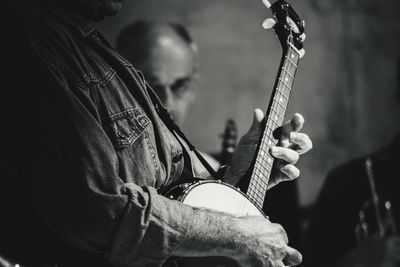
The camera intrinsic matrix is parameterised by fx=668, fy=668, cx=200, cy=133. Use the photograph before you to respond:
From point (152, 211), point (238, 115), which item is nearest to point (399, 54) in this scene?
point (238, 115)

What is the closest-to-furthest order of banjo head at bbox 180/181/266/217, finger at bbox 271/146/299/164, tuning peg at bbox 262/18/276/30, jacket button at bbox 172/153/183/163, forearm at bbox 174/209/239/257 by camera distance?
1. forearm at bbox 174/209/239/257
2. banjo head at bbox 180/181/266/217
3. jacket button at bbox 172/153/183/163
4. finger at bbox 271/146/299/164
5. tuning peg at bbox 262/18/276/30

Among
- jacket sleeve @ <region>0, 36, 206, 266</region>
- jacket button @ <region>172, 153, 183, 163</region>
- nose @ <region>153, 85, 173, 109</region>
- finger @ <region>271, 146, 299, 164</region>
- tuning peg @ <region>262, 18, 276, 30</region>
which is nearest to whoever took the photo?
jacket sleeve @ <region>0, 36, 206, 266</region>

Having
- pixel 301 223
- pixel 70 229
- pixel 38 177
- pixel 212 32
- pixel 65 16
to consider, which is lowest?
pixel 301 223

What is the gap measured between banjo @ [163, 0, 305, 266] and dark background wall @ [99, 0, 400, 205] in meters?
2.10

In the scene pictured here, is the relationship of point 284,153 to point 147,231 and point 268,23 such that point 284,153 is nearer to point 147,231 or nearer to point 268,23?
point 268,23

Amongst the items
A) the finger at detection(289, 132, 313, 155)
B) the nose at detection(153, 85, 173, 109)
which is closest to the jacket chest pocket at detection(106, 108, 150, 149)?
the finger at detection(289, 132, 313, 155)

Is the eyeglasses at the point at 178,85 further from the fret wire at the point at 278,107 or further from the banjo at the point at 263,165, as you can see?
the fret wire at the point at 278,107

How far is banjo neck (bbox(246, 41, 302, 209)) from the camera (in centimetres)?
240

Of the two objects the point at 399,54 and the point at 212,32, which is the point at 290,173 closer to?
the point at 212,32

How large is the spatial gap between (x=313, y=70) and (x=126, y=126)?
3217mm

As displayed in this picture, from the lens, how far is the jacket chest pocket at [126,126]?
1.96 meters

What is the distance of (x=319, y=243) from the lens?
4.31 metres

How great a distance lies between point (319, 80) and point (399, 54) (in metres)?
0.71

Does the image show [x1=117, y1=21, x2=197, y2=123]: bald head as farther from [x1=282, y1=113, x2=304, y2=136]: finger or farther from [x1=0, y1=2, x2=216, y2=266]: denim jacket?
[x1=0, y1=2, x2=216, y2=266]: denim jacket
